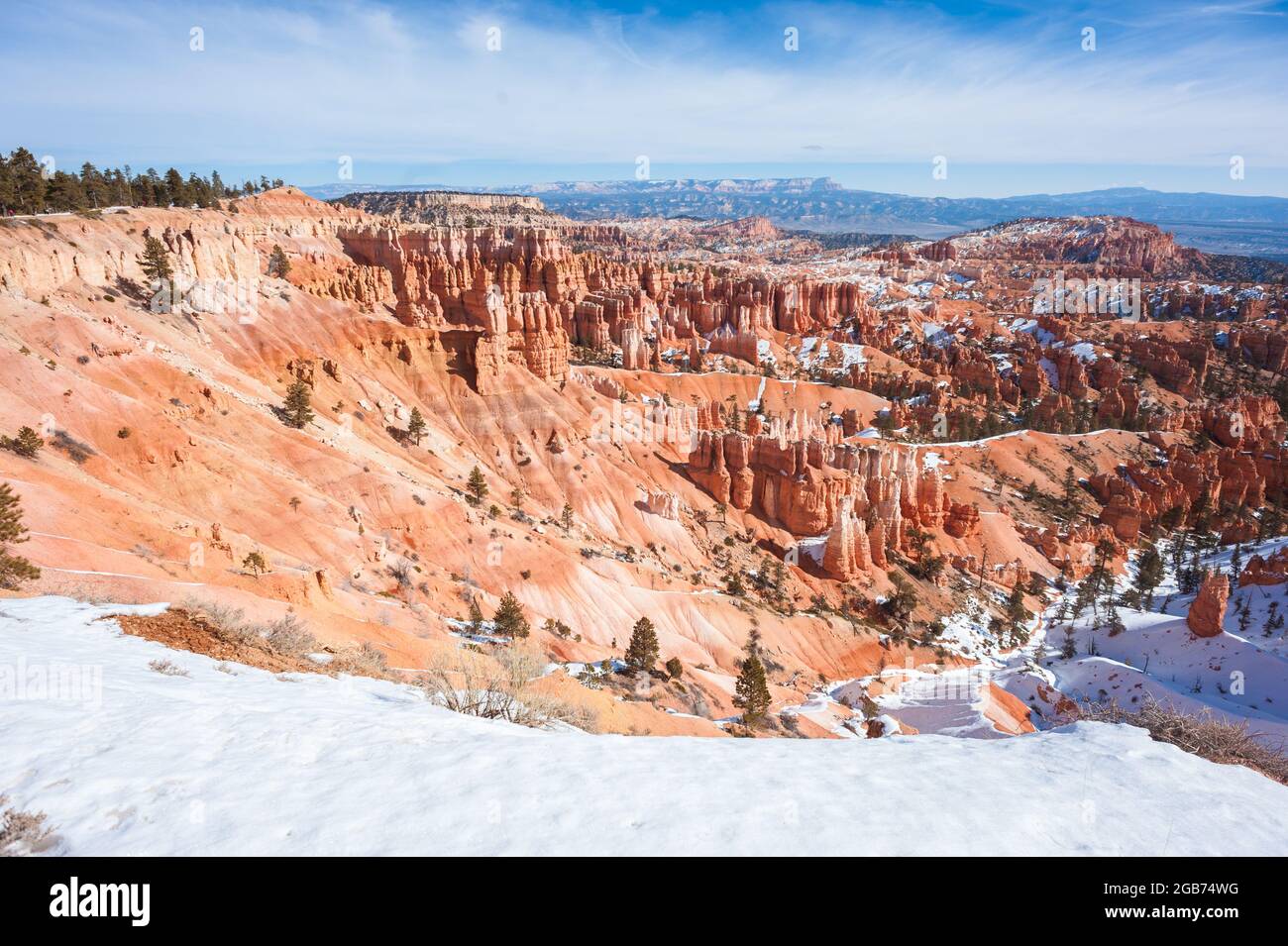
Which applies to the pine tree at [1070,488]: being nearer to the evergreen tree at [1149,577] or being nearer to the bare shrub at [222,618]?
the evergreen tree at [1149,577]

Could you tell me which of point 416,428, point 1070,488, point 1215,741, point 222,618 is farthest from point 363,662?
point 1070,488

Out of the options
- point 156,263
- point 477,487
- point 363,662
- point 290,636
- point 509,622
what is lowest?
point 509,622

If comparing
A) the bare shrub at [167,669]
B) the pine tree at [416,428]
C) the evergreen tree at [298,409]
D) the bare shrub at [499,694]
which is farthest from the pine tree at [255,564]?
the pine tree at [416,428]

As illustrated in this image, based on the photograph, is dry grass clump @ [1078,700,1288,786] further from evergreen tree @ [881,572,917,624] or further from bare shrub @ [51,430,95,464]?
evergreen tree @ [881,572,917,624]

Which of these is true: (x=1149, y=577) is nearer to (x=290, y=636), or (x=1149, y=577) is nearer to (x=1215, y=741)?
(x=1215, y=741)

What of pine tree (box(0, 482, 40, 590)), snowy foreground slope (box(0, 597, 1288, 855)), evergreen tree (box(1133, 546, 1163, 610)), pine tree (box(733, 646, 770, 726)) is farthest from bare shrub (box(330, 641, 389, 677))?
→ evergreen tree (box(1133, 546, 1163, 610))
